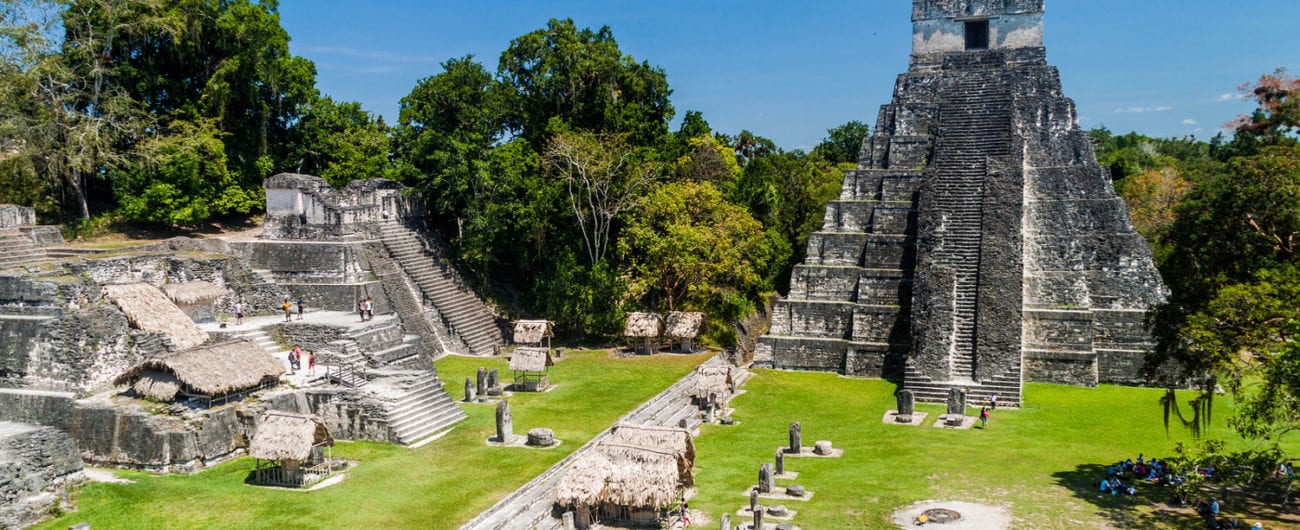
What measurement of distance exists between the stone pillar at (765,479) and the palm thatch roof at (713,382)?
21.4ft

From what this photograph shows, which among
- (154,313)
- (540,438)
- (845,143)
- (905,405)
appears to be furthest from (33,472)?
(845,143)

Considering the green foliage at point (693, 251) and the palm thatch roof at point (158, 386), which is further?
the green foliage at point (693, 251)

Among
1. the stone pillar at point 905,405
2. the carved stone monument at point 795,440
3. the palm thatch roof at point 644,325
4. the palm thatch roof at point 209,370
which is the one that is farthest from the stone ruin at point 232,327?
the stone pillar at point 905,405

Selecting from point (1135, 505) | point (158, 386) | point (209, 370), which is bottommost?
point (1135, 505)

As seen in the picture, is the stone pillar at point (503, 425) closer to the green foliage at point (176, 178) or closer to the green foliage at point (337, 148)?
the green foliage at point (176, 178)

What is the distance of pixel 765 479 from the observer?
64.6 ft

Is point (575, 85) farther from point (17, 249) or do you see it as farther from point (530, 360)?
point (17, 249)

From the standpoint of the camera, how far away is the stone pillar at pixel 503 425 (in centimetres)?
2338

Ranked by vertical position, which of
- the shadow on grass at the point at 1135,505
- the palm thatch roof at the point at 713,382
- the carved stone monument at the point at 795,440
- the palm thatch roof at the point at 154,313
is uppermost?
the palm thatch roof at the point at 154,313

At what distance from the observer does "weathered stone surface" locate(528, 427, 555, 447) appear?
23141 millimetres

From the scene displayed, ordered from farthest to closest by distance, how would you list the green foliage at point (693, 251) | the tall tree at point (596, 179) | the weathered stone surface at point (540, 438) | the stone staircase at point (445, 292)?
1. the tall tree at point (596, 179)
2. the green foliage at point (693, 251)
3. the stone staircase at point (445, 292)
4. the weathered stone surface at point (540, 438)

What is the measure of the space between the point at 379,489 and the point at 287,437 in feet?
7.80

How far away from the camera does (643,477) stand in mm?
18094

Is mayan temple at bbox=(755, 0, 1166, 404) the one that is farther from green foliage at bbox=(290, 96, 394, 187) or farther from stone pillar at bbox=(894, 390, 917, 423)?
green foliage at bbox=(290, 96, 394, 187)
